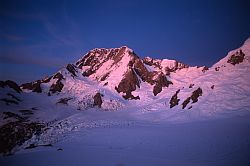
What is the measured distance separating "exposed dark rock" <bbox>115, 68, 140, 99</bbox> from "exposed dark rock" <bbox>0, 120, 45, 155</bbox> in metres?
36.0

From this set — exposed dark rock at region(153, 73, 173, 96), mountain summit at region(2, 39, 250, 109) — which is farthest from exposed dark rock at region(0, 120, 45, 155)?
exposed dark rock at region(153, 73, 173, 96)

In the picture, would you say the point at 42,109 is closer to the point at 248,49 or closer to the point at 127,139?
the point at 127,139

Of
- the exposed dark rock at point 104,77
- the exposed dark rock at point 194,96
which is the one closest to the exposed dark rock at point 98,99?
the exposed dark rock at point 104,77

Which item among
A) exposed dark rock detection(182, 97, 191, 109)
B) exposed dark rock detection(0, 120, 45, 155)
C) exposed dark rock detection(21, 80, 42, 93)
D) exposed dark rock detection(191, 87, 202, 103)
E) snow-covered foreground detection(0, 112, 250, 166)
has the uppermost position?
exposed dark rock detection(21, 80, 42, 93)

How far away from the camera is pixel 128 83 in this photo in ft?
294

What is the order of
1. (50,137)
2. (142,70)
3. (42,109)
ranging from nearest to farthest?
(50,137)
(42,109)
(142,70)

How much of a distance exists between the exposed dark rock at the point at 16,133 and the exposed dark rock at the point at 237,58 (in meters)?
42.6

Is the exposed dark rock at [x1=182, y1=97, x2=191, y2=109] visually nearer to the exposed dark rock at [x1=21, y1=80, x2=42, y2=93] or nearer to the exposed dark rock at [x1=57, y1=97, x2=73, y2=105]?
the exposed dark rock at [x1=57, y1=97, x2=73, y2=105]

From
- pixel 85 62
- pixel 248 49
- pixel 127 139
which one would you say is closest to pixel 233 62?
pixel 248 49

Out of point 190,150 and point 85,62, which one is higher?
point 85,62

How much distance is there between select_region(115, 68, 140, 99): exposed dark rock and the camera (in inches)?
3435

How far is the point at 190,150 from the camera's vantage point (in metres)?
22.0

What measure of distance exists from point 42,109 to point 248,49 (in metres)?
50.4

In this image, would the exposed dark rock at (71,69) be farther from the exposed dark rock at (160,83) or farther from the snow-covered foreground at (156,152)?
the snow-covered foreground at (156,152)
